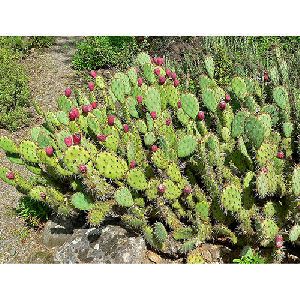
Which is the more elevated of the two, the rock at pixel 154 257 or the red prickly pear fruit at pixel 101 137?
the red prickly pear fruit at pixel 101 137

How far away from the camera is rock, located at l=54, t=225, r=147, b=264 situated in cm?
454

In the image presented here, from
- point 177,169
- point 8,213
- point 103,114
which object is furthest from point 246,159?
point 8,213

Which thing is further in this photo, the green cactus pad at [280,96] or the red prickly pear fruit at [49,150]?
the green cactus pad at [280,96]

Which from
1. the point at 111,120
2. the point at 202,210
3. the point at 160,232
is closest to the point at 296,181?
the point at 202,210

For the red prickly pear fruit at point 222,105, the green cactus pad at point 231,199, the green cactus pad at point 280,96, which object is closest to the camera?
the green cactus pad at point 231,199

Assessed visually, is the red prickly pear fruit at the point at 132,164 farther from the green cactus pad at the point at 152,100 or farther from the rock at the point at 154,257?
the rock at the point at 154,257

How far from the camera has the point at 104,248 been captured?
181 inches

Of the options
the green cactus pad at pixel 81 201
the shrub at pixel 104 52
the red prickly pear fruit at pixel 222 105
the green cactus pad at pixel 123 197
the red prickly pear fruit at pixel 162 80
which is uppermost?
the shrub at pixel 104 52

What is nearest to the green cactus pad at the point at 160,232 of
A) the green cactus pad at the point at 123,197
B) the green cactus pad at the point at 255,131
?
the green cactus pad at the point at 123,197

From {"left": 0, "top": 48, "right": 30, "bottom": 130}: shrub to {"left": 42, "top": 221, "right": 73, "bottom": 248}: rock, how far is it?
82.9 inches

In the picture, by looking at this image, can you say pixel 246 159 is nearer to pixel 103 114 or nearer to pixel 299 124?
pixel 299 124

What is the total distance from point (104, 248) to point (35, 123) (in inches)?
110

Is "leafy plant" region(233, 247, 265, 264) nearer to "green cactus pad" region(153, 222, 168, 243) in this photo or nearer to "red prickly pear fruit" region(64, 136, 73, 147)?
"green cactus pad" region(153, 222, 168, 243)

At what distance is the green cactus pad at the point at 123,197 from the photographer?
4238mm
